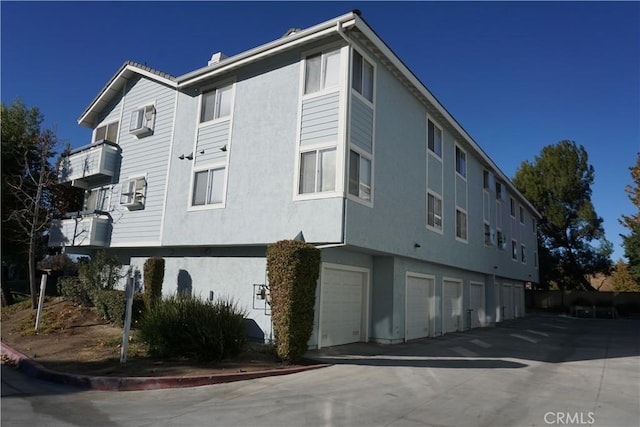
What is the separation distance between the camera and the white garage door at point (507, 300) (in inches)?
1155

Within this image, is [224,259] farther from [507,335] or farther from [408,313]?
[507,335]

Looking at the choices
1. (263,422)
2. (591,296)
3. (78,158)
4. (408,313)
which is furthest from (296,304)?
(591,296)

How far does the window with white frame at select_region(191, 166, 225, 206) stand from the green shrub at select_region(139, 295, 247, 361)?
430 cm

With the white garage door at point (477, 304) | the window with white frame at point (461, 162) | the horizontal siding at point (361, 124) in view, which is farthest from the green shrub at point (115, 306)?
the white garage door at point (477, 304)

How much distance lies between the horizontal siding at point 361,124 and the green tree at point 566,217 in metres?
35.3

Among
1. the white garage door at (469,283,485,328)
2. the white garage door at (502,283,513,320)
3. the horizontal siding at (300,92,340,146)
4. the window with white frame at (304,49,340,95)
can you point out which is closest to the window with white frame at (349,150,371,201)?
the horizontal siding at (300,92,340,146)

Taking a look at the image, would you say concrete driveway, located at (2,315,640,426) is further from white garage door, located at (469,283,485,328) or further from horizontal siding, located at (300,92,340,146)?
white garage door, located at (469,283,485,328)

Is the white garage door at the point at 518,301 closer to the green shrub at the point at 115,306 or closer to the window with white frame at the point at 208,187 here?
the window with white frame at the point at 208,187

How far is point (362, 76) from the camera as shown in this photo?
1295 cm

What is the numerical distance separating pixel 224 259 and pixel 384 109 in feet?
22.5

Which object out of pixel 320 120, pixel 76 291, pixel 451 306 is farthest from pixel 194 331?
pixel 451 306

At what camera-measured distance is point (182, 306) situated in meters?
10.8

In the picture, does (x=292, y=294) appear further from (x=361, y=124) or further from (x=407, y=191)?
(x=407, y=191)

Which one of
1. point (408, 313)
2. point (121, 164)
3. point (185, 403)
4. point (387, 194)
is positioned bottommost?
point (185, 403)
